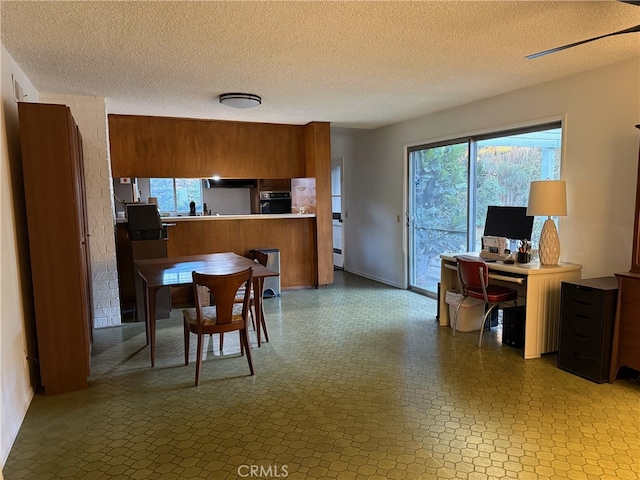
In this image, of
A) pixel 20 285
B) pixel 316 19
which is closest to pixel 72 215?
pixel 20 285

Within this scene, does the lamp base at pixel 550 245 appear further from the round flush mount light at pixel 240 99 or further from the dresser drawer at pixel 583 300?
the round flush mount light at pixel 240 99

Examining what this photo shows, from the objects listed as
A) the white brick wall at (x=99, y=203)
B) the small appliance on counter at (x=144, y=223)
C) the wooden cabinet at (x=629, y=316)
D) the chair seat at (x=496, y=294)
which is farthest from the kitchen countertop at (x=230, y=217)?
the wooden cabinet at (x=629, y=316)

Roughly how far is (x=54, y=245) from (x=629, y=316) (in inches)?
161

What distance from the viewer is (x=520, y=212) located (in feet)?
13.5

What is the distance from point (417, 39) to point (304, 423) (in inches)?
103

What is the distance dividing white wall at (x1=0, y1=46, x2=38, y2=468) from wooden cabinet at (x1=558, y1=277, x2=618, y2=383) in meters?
3.78

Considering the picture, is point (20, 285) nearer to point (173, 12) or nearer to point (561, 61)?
point (173, 12)

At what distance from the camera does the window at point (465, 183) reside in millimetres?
4305

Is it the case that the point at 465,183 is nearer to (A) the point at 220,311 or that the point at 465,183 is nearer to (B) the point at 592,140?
(B) the point at 592,140

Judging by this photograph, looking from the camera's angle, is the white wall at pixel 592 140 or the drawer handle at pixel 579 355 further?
the white wall at pixel 592 140

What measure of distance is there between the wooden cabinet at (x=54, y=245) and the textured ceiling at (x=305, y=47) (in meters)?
0.61

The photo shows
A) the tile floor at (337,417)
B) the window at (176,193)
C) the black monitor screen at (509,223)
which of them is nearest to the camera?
the tile floor at (337,417)

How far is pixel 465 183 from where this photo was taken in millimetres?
5137

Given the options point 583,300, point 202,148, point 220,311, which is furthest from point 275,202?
point 583,300
